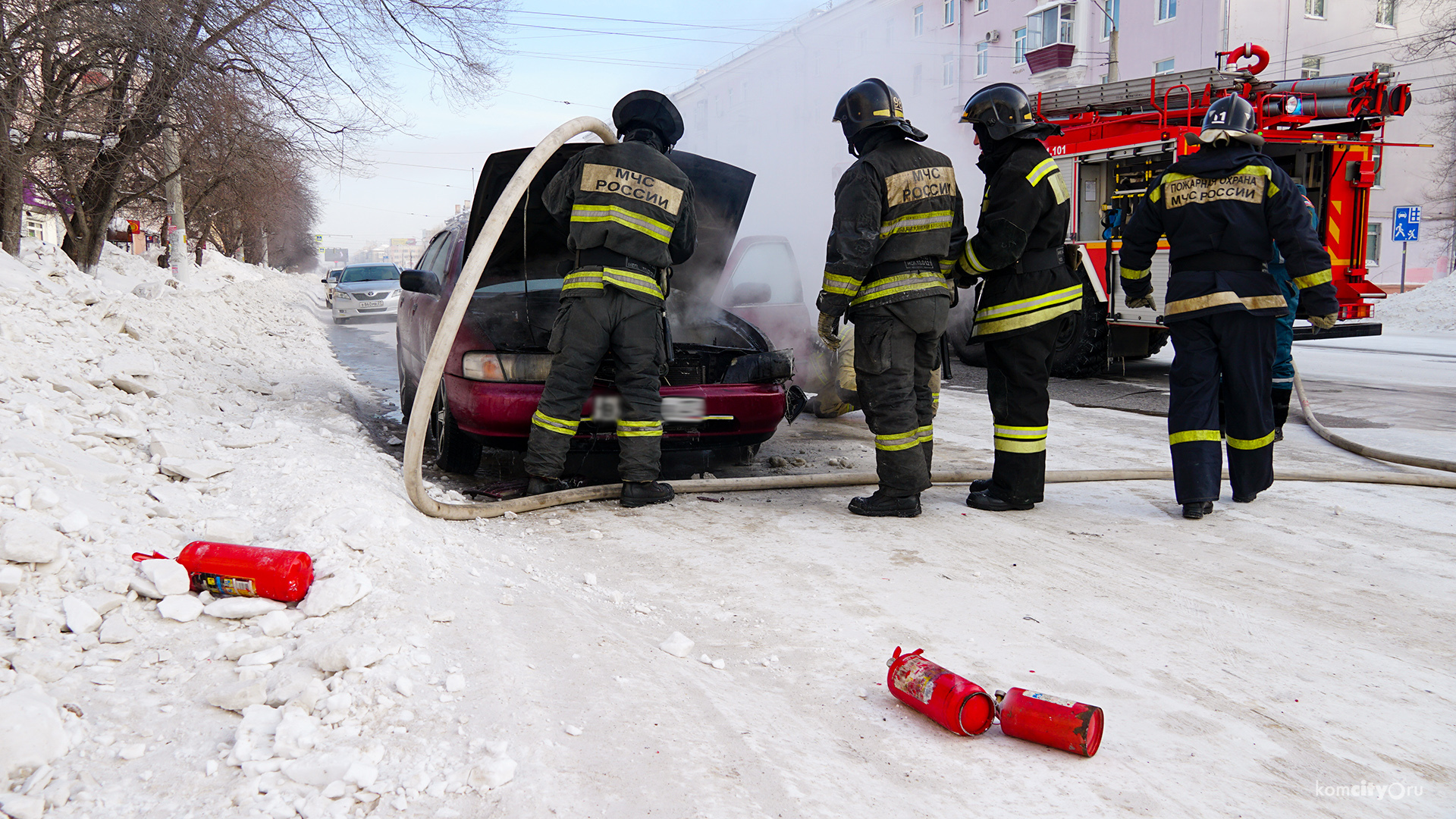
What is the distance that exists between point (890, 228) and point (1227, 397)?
1.81m

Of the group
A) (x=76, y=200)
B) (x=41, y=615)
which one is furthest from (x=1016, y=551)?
(x=76, y=200)

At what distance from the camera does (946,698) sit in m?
2.12

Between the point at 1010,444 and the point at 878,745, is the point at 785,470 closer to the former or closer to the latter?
the point at 1010,444

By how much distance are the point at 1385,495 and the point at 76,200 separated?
49.4 ft

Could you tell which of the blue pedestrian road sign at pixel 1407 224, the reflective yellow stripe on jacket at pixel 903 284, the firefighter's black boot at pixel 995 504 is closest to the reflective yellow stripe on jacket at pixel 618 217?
the reflective yellow stripe on jacket at pixel 903 284

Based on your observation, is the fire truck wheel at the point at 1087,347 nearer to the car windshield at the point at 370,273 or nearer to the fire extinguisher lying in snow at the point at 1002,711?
the fire extinguisher lying in snow at the point at 1002,711

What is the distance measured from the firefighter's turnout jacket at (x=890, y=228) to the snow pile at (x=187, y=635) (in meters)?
2.10

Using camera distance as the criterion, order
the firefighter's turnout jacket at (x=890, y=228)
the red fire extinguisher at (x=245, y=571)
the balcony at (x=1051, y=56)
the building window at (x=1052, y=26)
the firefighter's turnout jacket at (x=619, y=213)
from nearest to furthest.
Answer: the red fire extinguisher at (x=245, y=571) → the firefighter's turnout jacket at (x=890, y=228) → the firefighter's turnout jacket at (x=619, y=213) → the balcony at (x=1051, y=56) → the building window at (x=1052, y=26)

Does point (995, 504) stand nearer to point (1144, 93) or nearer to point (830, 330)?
point (830, 330)

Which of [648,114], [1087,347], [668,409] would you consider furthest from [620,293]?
[1087,347]

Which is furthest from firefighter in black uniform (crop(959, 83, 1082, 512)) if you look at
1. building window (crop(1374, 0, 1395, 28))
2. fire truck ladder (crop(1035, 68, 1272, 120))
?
building window (crop(1374, 0, 1395, 28))

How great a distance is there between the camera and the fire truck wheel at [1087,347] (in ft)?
30.4

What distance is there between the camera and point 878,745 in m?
2.11

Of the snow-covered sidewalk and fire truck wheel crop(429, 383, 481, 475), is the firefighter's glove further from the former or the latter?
fire truck wheel crop(429, 383, 481, 475)
